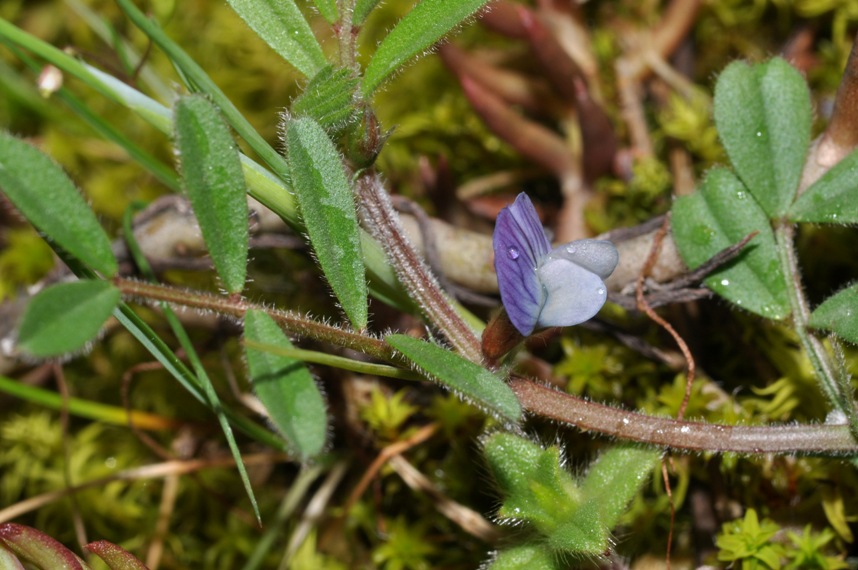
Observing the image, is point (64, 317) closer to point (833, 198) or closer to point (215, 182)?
point (215, 182)

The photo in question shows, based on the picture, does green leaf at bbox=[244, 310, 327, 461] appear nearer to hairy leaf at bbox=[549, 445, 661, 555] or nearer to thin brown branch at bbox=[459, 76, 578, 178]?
hairy leaf at bbox=[549, 445, 661, 555]

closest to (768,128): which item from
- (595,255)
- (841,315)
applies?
(841,315)

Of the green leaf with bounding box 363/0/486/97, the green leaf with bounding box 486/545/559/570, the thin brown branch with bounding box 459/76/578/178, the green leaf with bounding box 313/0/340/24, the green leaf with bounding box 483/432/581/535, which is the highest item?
the green leaf with bounding box 313/0/340/24

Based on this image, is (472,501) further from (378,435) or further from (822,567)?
(822,567)

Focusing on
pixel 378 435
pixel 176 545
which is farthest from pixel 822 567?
pixel 176 545

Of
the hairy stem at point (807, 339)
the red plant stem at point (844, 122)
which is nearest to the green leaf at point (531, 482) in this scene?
the hairy stem at point (807, 339)

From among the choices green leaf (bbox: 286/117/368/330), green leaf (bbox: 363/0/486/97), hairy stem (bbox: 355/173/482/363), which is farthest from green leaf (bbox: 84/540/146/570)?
green leaf (bbox: 363/0/486/97)

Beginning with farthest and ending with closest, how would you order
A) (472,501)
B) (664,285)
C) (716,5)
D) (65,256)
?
(716,5) < (472,501) < (664,285) < (65,256)
